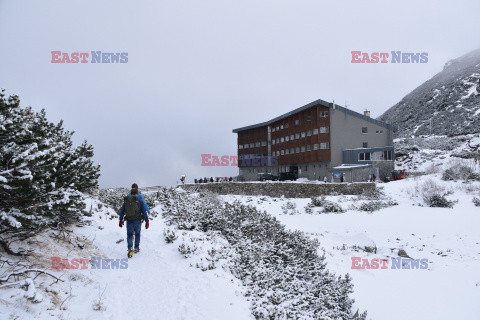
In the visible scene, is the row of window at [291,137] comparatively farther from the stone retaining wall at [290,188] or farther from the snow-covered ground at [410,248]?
the snow-covered ground at [410,248]

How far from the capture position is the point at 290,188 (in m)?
32.5

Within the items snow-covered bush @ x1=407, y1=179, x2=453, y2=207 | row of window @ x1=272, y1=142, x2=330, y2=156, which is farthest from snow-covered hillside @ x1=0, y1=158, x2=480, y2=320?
row of window @ x1=272, y1=142, x2=330, y2=156

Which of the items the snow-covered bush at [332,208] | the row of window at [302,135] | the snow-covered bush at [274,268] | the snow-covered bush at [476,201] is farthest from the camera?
the row of window at [302,135]

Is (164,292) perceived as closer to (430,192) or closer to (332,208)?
(332,208)

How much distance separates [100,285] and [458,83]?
94693 mm

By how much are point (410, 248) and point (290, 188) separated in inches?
728

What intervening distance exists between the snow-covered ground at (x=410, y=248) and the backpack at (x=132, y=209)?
743 centimetres

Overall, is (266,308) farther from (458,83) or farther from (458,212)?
(458,83)

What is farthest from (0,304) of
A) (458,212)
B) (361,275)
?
(458,212)

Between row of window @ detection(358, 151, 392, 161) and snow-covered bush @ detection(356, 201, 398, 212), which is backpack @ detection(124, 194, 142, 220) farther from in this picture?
row of window @ detection(358, 151, 392, 161)

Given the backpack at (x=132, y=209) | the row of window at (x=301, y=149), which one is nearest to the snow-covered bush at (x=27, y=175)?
the backpack at (x=132, y=209)

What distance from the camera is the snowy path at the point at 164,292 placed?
568 centimetres

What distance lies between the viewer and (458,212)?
18125 millimetres

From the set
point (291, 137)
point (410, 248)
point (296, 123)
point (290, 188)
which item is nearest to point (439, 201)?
point (410, 248)
